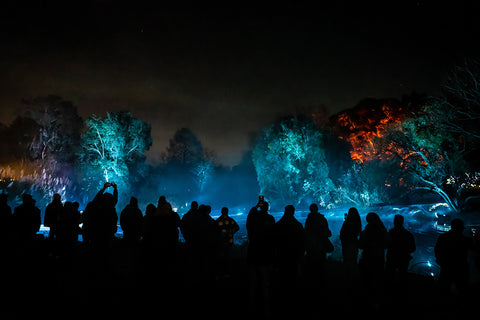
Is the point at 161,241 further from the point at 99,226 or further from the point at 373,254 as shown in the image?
the point at 373,254

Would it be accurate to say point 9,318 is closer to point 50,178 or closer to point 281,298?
point 281,298

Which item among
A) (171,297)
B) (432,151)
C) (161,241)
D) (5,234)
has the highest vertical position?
(432,151)

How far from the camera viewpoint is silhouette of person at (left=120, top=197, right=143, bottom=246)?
8422 mm

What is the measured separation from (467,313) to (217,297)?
475 cm

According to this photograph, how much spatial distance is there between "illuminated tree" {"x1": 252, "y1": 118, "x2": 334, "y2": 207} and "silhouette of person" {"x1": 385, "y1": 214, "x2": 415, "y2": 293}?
1177 inches

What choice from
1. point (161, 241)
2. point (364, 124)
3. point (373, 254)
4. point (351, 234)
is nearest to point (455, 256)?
point (373, 254)

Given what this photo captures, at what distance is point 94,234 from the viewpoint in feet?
21.7

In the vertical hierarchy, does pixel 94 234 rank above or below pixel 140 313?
above

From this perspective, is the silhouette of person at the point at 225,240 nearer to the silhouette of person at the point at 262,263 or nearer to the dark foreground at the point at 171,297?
the dark foreground at the point at 171,297

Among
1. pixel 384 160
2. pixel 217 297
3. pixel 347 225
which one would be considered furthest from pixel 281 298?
pixel 384 160

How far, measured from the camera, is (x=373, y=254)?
5668 mm

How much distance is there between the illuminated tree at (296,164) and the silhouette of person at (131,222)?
29607 mm

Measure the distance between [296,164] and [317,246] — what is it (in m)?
31.2

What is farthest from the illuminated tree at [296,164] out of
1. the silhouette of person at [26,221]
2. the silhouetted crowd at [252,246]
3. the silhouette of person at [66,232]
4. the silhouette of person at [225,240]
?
the silhouette of person at [26,221]
